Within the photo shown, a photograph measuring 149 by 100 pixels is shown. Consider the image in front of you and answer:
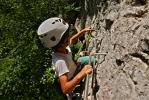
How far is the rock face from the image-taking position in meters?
3.45

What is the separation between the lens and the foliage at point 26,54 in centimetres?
780

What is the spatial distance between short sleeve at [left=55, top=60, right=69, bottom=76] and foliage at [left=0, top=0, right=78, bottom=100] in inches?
120

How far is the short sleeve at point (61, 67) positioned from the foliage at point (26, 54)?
9.97 feet

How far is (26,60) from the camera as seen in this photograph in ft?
25.6

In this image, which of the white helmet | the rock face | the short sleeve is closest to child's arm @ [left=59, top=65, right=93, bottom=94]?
the short sleeve

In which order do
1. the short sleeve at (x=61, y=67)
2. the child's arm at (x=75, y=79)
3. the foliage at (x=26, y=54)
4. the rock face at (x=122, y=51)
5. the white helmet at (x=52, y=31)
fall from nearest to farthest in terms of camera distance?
the rock face at (x=122, y=51), the child's arm at (x=75, y=79), the short sleeve at (x=61, y=67), the white helmet at (x=52, y=31), the foliage at (x=26, y=54)

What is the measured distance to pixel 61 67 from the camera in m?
4.55

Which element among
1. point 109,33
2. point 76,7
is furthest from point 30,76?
point 109,33

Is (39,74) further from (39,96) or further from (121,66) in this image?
(121,66)

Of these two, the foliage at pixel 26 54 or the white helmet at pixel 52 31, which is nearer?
the white helmet at pixel 52 31

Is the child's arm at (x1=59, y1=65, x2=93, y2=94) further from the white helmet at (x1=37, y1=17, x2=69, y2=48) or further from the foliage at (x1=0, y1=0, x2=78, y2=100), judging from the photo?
the foliage at (x1=0, y1=0, x2=78, y2=100)

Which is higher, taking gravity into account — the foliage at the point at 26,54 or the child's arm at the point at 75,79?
the child's arm at the point at 75,79

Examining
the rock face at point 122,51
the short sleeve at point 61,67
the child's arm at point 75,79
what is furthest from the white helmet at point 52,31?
the rock face at point 122,51

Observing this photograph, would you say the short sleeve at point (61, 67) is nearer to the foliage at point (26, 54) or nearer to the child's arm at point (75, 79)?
the child's arm at point (75, 79)
